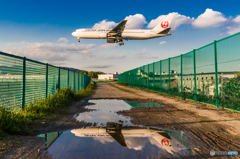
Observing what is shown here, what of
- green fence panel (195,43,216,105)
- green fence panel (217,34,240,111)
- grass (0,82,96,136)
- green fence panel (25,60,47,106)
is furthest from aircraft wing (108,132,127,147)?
green fence panel (195,43,216,105)

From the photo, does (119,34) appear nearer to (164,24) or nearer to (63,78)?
(164,24)

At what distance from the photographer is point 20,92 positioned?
19.7ft

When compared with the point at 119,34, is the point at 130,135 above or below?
below

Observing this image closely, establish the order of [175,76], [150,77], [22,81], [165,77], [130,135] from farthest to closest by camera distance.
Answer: [150,77]
[165,77]
[175,76]
[22,81]
[130,135]

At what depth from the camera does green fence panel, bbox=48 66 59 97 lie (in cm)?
907

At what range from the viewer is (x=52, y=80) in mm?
9555

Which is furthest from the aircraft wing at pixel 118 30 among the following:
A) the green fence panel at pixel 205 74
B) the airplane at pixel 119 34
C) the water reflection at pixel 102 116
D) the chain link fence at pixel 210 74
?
the water reflection at pixel 102 116

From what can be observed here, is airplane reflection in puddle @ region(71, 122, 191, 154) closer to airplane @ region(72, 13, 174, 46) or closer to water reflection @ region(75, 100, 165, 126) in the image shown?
water reflection @ region(75, 100, 165, 126)

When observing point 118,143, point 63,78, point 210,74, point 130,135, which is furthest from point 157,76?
point 118,143

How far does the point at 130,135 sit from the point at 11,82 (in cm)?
403

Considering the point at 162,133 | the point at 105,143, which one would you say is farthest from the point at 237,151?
the point at 105,143

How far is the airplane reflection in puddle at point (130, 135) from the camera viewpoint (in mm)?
3363

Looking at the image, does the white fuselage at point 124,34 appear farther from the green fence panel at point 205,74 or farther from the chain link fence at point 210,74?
the green fence panel at point 205,74

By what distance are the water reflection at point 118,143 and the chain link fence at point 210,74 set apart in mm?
4505
